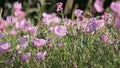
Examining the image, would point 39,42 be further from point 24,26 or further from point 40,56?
point 24,26

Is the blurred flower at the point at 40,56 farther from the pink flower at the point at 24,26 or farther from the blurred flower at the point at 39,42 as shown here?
the pink flower at the point at 24,26

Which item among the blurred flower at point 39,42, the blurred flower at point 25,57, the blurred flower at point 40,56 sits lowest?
the blurred flower at point 25,57

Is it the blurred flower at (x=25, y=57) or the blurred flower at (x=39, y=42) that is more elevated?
the blurred flower at (x=39, y=42)

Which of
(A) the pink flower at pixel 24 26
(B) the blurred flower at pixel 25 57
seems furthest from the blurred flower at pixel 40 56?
(A) the pink flower at pixel 24 26

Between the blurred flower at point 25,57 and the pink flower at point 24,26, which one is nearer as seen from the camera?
the blurred flower at point 25,57

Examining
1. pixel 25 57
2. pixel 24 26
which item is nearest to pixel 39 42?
pixel 25 57

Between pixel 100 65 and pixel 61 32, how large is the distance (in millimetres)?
322

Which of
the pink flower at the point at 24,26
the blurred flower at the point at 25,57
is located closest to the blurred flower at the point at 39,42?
the blurred flower at the point at 25,57

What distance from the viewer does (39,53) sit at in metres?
Answer: 2.54

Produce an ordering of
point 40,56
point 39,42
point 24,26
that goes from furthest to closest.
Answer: point 24,26
point 39,42
point 40,56

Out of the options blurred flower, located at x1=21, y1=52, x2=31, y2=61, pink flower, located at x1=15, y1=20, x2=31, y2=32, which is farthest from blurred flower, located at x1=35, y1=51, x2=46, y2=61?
pink flower, located at x1=15, y1=20, x2=31, y2=32

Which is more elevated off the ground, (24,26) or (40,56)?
(40,56)

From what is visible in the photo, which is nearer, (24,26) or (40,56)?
(40,56)

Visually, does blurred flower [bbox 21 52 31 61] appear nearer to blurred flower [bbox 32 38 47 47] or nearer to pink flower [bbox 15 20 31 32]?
blurred flower [bbox 32 38 47 47]
